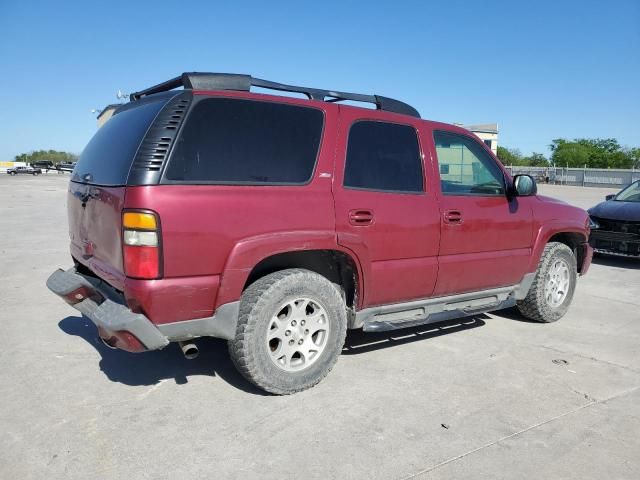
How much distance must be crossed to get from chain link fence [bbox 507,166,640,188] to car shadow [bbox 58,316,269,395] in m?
40.3

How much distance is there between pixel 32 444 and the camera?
279 centimetres

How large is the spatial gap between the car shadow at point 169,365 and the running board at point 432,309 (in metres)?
0.96

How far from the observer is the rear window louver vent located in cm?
290

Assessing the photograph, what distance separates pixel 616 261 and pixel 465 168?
6412 millimetres

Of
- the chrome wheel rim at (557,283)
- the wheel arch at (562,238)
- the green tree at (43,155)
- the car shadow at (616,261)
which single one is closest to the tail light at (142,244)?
the wheel arch at (562,238)

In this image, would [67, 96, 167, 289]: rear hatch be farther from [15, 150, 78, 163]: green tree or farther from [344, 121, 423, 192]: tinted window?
[15, 150, 78, 163]: green tree

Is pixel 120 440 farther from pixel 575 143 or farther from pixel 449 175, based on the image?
pixel 575 143

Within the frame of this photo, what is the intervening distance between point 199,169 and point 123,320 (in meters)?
0.96

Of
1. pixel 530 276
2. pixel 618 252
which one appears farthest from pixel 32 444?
pixel 618 252

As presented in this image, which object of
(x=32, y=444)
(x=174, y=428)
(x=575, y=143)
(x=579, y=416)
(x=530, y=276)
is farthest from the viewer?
(x=575, y=143)

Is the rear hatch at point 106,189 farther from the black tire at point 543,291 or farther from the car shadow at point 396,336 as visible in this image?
the black tire at point 543,291

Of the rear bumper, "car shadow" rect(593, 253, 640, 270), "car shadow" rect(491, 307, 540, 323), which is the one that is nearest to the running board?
"car shadow" rect(491, 307, 540, 323)

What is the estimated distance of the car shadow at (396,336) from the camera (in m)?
4.44

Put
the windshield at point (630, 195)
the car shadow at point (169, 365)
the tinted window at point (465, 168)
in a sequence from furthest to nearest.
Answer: the windshield at point (630, 195), the tinted window at point (465, 168), the car shadow at point (169, 365)
